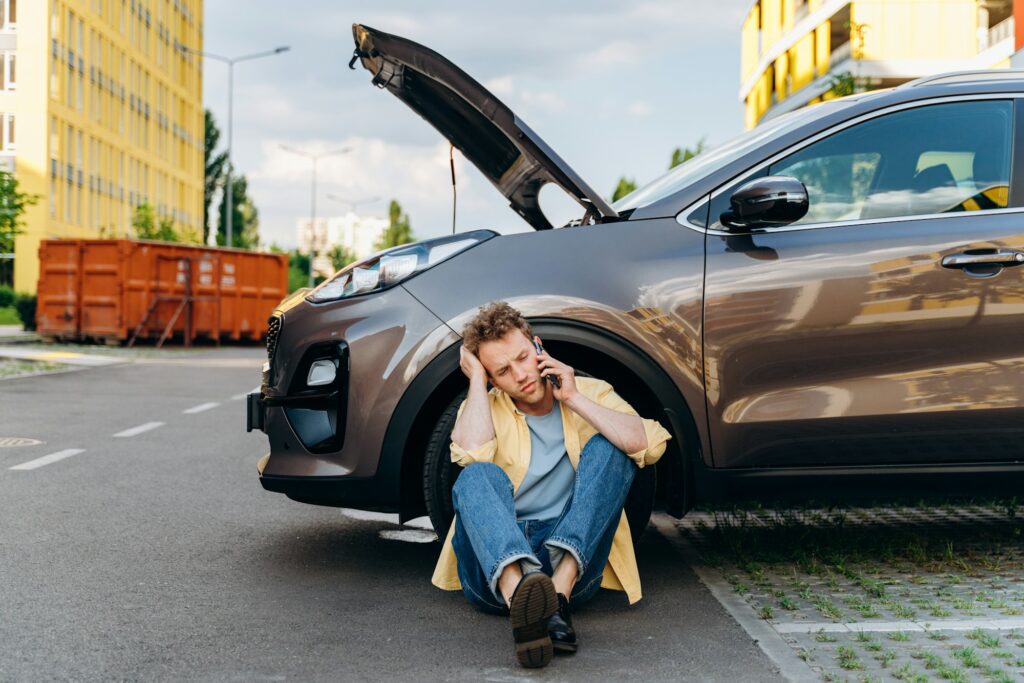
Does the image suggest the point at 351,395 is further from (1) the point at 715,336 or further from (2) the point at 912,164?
(2) the point at 912,164

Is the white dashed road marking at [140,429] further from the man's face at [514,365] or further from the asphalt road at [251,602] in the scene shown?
the man's face at [514,365]

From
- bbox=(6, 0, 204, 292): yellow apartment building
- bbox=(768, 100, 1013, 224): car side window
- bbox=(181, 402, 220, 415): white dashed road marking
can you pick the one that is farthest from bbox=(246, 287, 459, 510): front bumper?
bbox=(6, 0, 204, 292): yellow apartment building

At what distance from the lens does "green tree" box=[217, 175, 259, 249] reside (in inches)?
3316

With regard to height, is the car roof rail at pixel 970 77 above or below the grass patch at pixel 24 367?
above

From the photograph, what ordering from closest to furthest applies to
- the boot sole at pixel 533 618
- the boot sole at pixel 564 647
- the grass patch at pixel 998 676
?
the grass patch at pixel 998 676 → the boot sole at pixel 533 618 → the boot sole at pixel 564 647

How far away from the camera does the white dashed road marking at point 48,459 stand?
746 centimetres

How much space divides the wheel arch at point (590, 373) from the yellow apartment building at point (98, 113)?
118ft

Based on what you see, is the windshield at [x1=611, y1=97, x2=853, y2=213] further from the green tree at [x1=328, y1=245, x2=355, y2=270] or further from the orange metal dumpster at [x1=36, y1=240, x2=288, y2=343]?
the green tree at [x1=328, y1=245, x2=355, y2=270]

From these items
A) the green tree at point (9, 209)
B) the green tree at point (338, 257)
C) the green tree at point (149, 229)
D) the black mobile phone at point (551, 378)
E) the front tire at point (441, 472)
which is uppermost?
the green tree at point (338, 257)

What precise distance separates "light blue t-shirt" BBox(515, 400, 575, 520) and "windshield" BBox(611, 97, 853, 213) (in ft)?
3.13

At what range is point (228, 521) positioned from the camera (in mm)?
5934

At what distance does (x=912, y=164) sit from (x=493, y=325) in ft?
5.69

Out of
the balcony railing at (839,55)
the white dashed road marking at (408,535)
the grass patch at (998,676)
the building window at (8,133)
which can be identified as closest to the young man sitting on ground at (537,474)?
the grass patch at (998,676)

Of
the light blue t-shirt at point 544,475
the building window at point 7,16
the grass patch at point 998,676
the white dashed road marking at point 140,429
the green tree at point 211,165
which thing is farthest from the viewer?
the green tree at point 211,165
